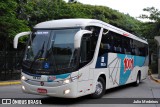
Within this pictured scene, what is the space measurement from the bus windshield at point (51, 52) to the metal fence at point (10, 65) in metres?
10.4

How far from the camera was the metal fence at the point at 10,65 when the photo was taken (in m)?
21.1

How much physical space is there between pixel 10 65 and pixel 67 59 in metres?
11.9

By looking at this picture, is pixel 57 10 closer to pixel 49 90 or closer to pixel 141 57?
pixel 141 57

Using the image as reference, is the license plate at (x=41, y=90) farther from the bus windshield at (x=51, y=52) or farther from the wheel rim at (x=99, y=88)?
the wheel rim at (x=99, y=88)

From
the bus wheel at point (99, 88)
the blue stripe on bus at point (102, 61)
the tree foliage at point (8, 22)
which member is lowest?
the bus wheel at point (99, 88)

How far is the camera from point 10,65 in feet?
71.1

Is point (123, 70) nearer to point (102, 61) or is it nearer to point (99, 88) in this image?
point (102, 61)

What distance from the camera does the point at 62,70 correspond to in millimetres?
10531

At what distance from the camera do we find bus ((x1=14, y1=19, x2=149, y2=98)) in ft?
34.6

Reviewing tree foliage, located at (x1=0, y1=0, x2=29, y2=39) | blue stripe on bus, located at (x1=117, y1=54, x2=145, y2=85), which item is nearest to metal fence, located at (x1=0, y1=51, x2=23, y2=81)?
tree foliage, located at (x1=0, y1=0, x2=29, y2=39)

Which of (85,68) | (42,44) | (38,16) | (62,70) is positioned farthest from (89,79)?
(38,16)

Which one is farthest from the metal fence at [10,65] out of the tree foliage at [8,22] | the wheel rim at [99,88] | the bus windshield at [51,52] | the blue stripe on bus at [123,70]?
the wheel rim at [99,88]

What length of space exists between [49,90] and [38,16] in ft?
66.8

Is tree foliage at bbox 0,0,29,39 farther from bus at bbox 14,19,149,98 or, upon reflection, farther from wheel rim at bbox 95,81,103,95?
wheel rim at bbox 95,81,103,95
